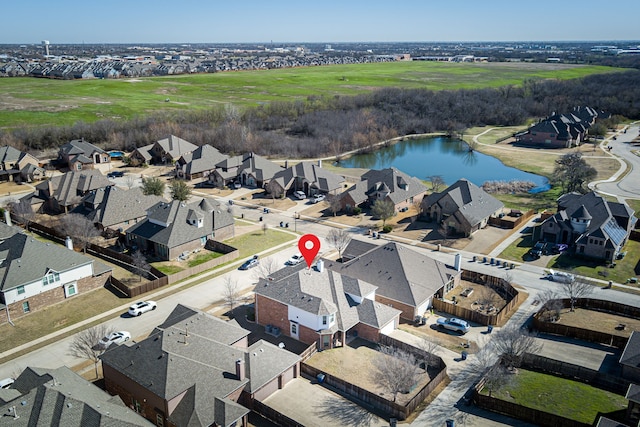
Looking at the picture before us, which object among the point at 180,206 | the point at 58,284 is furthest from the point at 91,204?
the point at 58,284

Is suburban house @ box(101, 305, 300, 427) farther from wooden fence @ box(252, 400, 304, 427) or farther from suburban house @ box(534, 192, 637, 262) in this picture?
suburban house @ box(534, 192, 637, 262)

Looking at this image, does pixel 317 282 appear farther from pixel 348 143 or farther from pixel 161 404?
pixel 348 143

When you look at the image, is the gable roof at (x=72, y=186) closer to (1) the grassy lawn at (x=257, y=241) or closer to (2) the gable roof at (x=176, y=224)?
(2) the gable roof at (x=176, y=224)

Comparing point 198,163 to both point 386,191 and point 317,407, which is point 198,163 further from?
point 317,407

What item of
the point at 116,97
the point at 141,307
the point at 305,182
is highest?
the point at 116,97

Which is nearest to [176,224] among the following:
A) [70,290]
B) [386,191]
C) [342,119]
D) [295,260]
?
[70,290]

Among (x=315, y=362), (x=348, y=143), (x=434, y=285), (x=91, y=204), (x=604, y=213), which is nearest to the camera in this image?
(x=315, y=362)
